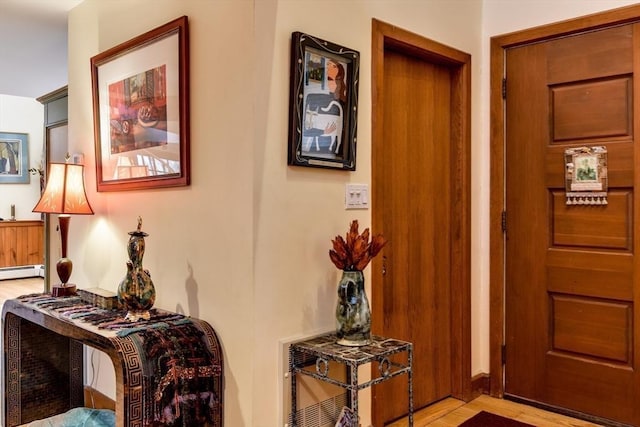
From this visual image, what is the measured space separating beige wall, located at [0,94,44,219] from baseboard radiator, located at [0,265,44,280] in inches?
29.8

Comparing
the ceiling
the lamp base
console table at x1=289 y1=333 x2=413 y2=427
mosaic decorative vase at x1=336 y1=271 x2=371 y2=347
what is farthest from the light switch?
the ceiling

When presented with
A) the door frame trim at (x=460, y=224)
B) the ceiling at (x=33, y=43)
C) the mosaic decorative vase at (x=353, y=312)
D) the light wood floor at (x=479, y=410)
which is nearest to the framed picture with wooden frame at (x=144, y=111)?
the ceiling at (x=33, y=43)

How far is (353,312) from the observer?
1.94m

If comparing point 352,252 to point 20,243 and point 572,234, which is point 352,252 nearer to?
point 572,234

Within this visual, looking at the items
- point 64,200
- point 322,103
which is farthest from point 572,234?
point 64,200

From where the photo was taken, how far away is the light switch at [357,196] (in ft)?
7.20

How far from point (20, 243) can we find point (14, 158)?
126cm

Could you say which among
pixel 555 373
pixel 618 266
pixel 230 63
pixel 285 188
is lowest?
pixel 555 373

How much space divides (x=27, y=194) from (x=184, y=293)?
6.44 m

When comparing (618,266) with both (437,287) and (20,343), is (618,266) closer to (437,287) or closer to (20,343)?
(437,287)

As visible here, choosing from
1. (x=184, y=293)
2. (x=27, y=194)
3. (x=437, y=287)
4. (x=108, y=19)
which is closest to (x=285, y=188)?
(x=184, y=293)

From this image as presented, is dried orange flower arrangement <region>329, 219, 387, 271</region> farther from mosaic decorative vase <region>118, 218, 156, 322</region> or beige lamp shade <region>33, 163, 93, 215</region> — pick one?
beige lamp shade <region>33, 163, 93, 215</region>

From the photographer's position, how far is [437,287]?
2.82 m

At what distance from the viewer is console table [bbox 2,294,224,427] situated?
1708mm
